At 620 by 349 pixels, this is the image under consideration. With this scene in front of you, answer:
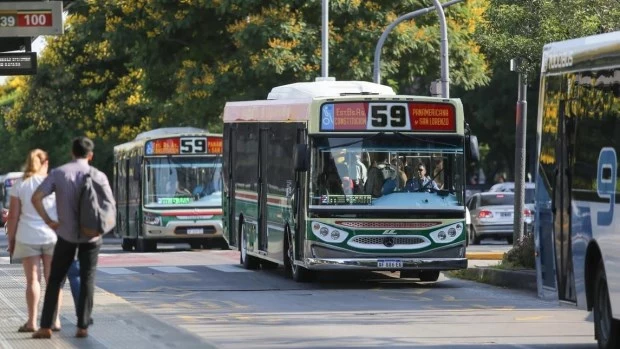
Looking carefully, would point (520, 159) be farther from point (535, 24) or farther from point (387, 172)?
point (387, 172)

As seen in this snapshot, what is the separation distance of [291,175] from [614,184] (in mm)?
11140

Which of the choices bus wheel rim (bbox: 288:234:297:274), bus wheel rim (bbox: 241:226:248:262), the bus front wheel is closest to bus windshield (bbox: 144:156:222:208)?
bus wheel rim (bbox: 241:226:248:262)

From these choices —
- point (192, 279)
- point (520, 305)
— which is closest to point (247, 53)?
point (192, 279)

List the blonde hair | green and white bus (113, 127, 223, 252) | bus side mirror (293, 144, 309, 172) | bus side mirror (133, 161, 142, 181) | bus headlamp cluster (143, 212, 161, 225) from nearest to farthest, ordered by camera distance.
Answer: the blonde hair < bus side mirror (293, 144, 309, 172) < green and white bus (113, 127, 223, 252) < bus headlamp cluster (143, 212, 161, 225) < bus side mirror (133, 161, 142, 181)

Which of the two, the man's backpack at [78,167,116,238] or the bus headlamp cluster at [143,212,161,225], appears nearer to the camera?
the man's backpack at [78,167,116,238]

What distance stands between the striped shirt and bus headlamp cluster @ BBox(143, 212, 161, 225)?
2335cm

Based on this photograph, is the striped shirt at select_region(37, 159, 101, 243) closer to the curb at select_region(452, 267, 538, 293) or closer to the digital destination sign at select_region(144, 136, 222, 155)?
the curb at select_region(452, 267, 538, 293)

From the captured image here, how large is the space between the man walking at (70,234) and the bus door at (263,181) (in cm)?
1105

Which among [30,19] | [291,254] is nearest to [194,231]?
[291,254]

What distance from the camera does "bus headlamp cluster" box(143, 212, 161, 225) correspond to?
3778 cm

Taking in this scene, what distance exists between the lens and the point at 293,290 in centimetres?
2225

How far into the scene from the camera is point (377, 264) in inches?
877

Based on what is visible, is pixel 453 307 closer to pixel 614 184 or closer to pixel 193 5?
pixel 614 184

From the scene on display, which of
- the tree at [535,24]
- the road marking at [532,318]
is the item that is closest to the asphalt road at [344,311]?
the road marking at [532,318]
